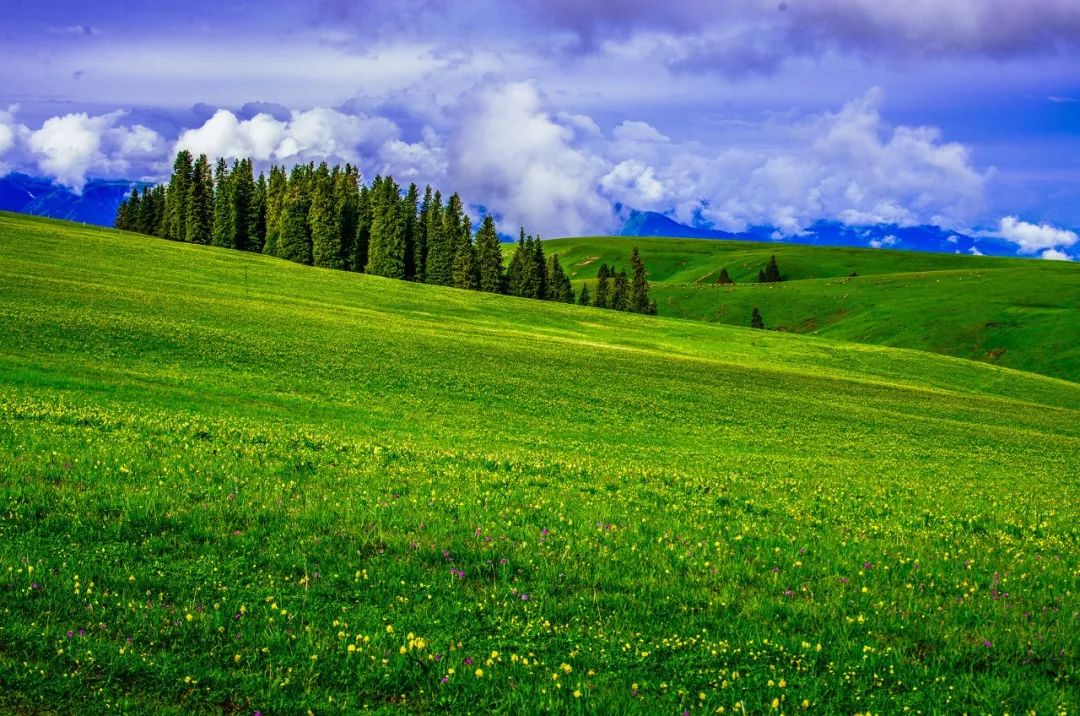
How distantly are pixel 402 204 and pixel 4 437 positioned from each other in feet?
395

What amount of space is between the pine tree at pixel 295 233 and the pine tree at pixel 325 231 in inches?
56.5

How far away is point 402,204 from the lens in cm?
13200

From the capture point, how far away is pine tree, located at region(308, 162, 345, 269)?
127 m

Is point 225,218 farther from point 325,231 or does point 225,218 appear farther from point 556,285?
point 556,285

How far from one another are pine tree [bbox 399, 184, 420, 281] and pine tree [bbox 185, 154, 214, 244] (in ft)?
127

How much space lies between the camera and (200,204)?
139875mm

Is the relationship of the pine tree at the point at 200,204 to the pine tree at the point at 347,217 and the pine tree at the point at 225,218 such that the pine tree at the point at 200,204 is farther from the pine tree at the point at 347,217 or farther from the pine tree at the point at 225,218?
the pine tree at the point at 347,217

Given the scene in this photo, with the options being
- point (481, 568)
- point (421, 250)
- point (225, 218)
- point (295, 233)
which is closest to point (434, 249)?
point (421, 250)

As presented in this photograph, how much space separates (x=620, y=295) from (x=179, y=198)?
301 ft

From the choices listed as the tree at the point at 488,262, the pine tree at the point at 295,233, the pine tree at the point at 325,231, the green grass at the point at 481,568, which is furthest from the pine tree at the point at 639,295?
the green grass at the point at 481,568

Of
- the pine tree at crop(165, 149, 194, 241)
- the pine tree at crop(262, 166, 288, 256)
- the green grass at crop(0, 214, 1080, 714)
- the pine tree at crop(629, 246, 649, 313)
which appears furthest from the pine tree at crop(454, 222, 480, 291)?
the green grass at crop(0, 214, 1080, 714)

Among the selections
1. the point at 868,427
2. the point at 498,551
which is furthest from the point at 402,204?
the point at 498,551

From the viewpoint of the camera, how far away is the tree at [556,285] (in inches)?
5901

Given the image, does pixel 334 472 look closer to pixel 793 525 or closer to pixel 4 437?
pixel 4 437
